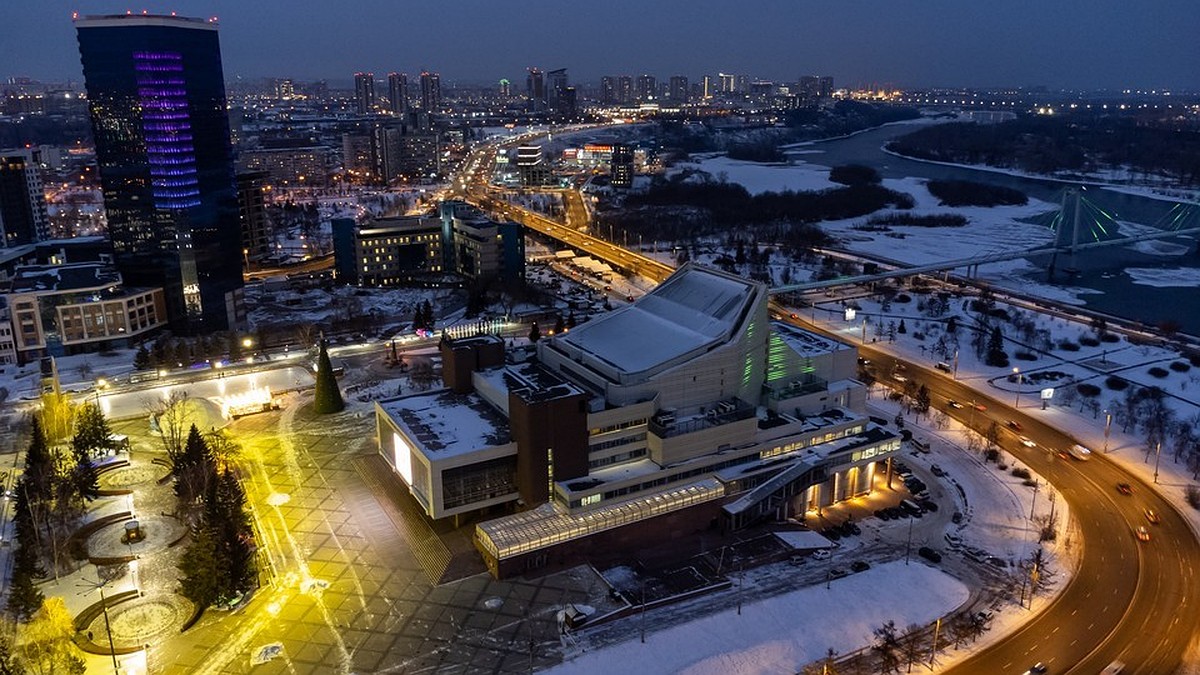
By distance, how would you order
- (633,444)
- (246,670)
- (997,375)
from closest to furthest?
(246,670), (633,444), (997,375)

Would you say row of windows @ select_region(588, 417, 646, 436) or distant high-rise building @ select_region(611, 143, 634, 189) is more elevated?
distant high-rise building @ select_region(611, 143, 634, 189)

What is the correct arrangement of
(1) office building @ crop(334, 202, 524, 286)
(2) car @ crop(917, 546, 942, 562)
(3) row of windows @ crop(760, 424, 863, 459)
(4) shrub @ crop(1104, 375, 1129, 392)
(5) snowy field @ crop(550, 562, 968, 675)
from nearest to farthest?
(5) snowy field @ crop(550, 562, 968, 675) → (2) car @ crop(917, 546, 942, 562) → (3) row of windows @ crop(760, 424, 863, 459) → (4) shrub @ crop(1104, 375, 1129, 392) → (1) office building @ crop(334, 202, 524, 286)

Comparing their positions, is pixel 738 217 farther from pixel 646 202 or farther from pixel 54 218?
pixel 54 218

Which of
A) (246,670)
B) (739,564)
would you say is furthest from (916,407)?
(246,670)

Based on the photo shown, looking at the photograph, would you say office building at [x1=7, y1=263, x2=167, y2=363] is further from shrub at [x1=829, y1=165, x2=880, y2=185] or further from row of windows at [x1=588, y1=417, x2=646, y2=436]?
shrub at [x1=829, y1=165, x2=880, y2=185]

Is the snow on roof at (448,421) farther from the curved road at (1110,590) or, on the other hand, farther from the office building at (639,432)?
the curved road at (1110,590)

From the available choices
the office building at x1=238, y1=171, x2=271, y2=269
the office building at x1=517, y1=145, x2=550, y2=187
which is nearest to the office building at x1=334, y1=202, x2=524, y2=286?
the office building at x1=238, y1=171, x2=271, y2=269

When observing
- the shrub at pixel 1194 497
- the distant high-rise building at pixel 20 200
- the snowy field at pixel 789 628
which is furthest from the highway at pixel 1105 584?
the distant high-rise building at pixel 20 200
